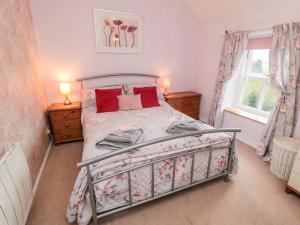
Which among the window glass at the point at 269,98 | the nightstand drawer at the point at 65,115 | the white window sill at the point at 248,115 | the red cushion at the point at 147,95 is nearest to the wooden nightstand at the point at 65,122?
the nightstand drawer at the point at 65,115

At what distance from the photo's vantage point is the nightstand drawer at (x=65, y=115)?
2799 millimetres

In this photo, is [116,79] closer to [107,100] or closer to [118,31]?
[107,100]

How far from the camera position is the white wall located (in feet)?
7.42

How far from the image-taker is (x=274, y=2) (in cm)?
232

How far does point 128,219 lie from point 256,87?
287 centimetres

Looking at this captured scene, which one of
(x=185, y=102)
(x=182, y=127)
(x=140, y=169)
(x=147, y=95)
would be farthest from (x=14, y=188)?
(x=185, y=102)

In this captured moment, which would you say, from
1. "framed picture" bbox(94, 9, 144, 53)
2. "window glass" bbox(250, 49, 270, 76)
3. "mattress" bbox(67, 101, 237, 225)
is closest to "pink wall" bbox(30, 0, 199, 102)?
"framed picture" bbox(94, 9, 144, 53)

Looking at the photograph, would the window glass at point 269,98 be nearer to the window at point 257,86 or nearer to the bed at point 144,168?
the window at point 257,86

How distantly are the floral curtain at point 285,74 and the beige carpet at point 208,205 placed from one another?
0.67 metres

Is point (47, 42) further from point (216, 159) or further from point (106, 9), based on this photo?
point (216, 159)

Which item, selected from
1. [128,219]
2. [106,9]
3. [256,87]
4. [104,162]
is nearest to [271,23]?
[256,87]

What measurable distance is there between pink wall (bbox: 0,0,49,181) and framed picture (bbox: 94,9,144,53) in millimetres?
1009

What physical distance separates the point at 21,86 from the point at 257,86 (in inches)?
137

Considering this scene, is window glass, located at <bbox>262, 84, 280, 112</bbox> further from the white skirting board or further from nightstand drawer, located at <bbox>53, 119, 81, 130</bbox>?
the white skirting board
